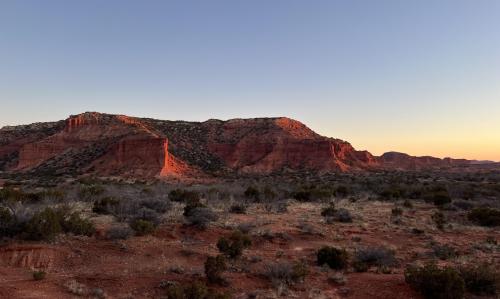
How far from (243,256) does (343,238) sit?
4535 millimetres

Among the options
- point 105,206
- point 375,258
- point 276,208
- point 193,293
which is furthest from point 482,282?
point 105,206

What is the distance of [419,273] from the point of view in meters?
8.96

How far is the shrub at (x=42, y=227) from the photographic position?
11477mm

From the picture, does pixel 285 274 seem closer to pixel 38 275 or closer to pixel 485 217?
pixel 38 275

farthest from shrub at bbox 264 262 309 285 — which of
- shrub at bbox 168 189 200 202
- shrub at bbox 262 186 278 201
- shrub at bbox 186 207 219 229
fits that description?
shrub at bbox 262 186 278 201

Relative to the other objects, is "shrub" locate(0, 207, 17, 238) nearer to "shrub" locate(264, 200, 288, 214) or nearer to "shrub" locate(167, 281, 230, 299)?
"shrub" locate(167, 281, 230, 299)

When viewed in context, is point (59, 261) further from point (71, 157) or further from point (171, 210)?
point (71, 157)

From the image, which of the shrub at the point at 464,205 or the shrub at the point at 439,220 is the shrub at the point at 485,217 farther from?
the shrub at the point at 464,205

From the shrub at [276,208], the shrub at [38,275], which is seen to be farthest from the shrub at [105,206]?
the shrub at [38,275]

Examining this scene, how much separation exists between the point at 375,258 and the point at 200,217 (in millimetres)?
5857

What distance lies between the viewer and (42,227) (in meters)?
11.5

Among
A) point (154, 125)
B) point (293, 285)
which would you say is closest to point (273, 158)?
point (154, 125)

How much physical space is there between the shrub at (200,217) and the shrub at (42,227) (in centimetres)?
422

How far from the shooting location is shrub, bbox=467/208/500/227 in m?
18.3
